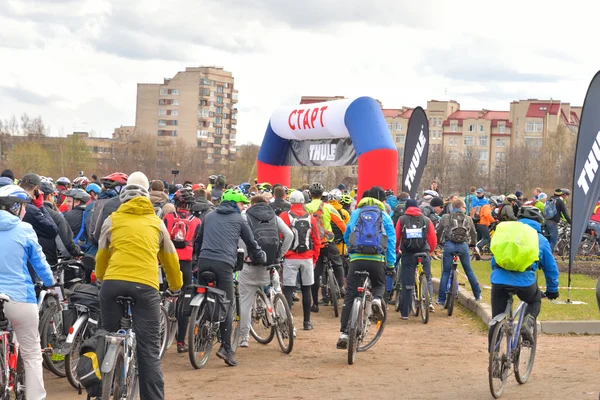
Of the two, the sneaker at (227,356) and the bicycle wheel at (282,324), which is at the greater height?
the bicycle wheel at (282,324)

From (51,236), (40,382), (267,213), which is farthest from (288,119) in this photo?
(40,382)

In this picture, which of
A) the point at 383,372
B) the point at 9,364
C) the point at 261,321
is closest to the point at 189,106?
the point at 261,321

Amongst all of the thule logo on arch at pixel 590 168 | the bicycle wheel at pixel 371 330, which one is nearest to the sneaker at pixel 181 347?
the bicycle wheel at pixel 371 330

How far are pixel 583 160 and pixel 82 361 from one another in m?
10.3

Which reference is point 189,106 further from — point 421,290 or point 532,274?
point 532,274

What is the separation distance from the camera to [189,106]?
5497 inches

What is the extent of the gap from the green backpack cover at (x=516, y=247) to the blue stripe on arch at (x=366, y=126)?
1214 cm

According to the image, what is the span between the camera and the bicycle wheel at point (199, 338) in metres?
9.73

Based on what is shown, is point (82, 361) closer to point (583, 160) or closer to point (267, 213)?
point (267, 213)

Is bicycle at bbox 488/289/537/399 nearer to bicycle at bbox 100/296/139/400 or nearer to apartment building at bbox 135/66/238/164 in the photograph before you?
bicycle at bbox 100/296/139/400

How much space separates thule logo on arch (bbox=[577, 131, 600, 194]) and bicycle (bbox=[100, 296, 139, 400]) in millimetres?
9650

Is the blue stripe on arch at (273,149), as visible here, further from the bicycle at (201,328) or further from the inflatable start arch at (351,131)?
the bicycle at (201,328)

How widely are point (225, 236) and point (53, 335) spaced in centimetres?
220

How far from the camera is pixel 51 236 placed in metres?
9.53
